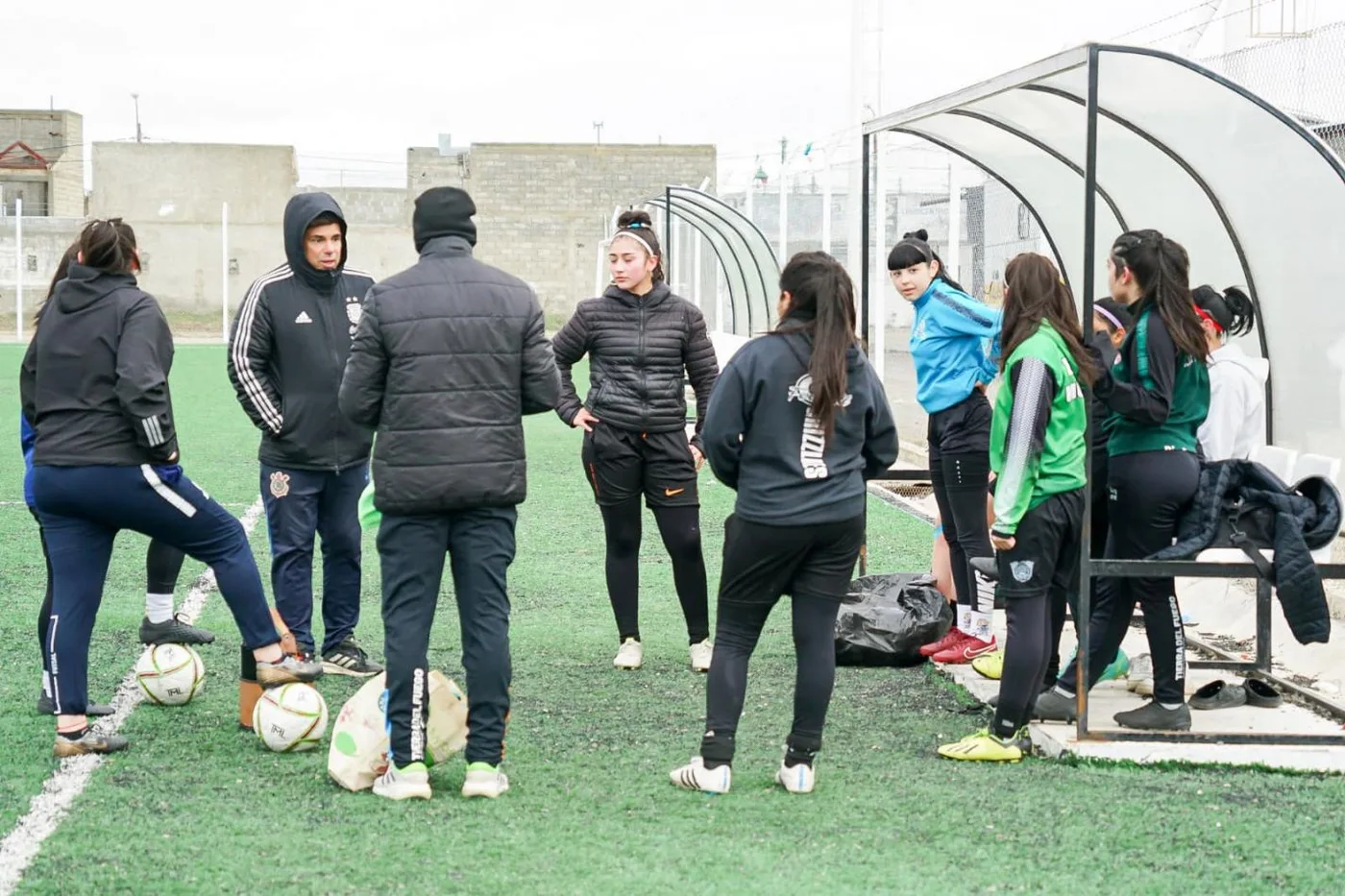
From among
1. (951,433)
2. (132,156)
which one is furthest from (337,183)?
(951,433)

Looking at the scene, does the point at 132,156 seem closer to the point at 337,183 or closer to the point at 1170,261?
the point at 337,183

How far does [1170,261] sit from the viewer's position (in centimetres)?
543

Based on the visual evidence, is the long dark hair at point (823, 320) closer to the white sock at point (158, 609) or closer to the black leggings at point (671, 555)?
the black leggings at point (671, 555)

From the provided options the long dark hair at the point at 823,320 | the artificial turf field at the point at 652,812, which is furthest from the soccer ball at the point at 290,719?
the long dark hair at the point at 823,320

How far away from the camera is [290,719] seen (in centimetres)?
535

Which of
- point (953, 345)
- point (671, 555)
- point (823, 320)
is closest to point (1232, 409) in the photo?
point (953, 345)

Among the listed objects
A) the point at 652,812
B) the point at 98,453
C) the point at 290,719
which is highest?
the point at 98,453

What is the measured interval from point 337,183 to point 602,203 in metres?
9.29

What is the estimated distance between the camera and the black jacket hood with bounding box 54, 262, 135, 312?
5.33 meters

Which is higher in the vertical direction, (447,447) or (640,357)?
(640,357)

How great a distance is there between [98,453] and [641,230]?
8.22ft

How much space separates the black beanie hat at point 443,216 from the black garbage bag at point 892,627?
285 centimetres

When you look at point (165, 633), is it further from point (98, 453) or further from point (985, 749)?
point (985, 749)

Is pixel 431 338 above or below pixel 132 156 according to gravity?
below
